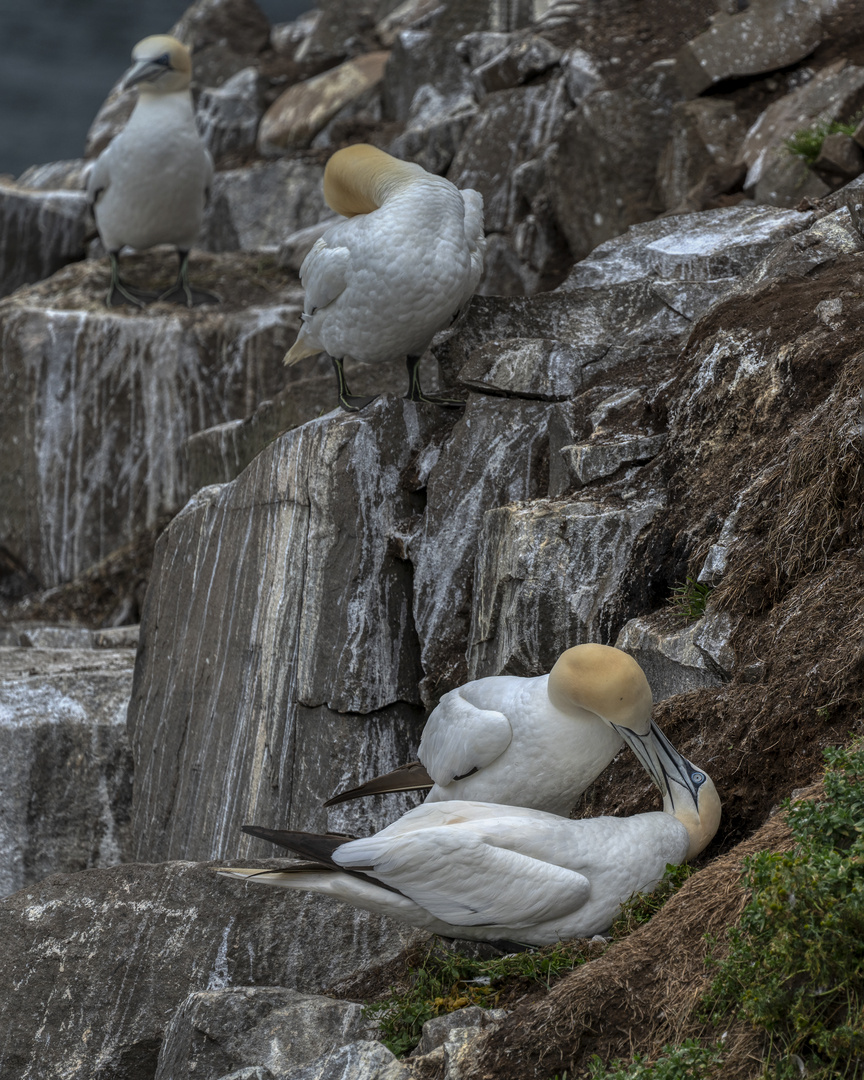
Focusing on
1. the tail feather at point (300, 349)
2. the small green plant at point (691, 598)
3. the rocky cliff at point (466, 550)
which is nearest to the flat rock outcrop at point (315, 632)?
the rocky cliff at point (466, 550)

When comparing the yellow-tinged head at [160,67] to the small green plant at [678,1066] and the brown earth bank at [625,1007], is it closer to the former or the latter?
the brown earth bank at [625,1007]

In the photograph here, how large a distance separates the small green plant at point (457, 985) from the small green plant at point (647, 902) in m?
0.13

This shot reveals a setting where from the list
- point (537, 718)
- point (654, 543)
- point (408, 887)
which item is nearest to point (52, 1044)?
point (408, 887)

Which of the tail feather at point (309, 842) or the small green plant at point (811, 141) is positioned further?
the small green plant at point (811, 141)

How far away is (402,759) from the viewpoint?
6.54 metres

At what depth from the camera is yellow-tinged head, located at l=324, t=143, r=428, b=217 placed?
255 inches

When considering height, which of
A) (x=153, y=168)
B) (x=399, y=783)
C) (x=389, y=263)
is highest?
(x=153, y=168)

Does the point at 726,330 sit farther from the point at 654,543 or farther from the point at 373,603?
the point at 373,603

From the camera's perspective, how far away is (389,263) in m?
6.23

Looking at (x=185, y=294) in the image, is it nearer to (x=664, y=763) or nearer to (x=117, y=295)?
(x=117, y=295)

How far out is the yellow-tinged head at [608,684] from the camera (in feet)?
12.5

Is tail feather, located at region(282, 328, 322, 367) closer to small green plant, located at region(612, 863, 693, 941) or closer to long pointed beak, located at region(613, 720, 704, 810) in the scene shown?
long pointed beak, located at region(613, 720, 704, 810)

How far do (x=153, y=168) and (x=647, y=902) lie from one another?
10.1 meters

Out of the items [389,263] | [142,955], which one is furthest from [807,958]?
[389,263]
